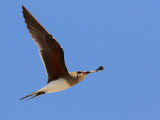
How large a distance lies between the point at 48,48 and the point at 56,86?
889 mm

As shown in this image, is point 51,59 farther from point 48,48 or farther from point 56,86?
point 56,86

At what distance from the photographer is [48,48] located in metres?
6.45

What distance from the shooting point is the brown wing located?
6.27 m

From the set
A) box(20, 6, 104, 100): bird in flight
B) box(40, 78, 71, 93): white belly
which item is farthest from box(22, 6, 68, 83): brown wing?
box(40, 78, 71, 93): white belly

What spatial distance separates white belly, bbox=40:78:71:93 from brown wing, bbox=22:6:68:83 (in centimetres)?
14

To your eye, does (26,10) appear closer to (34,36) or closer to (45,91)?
(34,36)

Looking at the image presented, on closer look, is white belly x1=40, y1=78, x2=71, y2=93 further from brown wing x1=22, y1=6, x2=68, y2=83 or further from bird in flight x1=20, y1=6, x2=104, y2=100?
brown wing x1=22, y1=6, x2=68, y2=83

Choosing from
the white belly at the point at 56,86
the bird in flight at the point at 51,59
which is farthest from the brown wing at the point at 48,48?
the white belly at the point at 56,86

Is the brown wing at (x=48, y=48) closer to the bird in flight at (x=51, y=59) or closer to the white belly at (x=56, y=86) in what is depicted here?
the bird in flight at (x=51, y=59)

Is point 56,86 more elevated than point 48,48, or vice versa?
point 48,48

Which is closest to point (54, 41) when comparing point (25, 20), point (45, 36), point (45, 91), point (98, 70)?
point (45, 36)

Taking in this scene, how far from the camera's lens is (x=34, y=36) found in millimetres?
6410

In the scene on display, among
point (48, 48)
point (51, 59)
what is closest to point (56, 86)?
point (51, 59)

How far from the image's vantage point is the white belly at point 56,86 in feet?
21.5
